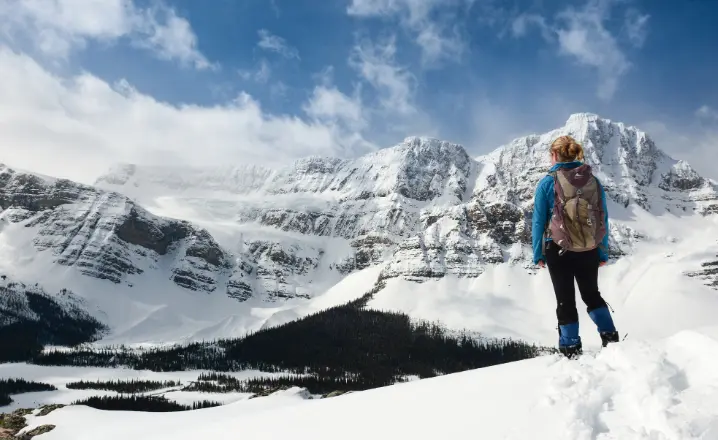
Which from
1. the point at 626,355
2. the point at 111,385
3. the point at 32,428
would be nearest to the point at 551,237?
the point at 626,355

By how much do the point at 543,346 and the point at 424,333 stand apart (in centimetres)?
4483

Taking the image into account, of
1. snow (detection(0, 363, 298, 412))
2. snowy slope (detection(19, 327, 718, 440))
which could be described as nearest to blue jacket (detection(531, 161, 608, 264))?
snowy slope (detection(19, 327, 718, 440))

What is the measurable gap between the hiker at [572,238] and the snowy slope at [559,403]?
0.69 metres

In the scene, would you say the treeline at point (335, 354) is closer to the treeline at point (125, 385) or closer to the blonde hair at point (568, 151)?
the treeline at point (125, 385)

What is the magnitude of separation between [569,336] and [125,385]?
5400 inches

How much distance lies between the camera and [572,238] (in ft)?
22.3

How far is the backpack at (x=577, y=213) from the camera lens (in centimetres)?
677

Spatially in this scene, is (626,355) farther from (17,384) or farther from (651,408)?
(17,384)

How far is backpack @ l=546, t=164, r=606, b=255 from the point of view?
677 centimetres

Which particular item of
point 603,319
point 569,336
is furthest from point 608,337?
point 569,336

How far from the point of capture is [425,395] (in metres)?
7.21

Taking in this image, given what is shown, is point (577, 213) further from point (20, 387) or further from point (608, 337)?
point (20, 387)

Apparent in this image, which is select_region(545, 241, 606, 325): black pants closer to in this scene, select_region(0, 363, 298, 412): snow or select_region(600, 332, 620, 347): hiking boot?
select_region(600, 332, 620, 347): hiking boot

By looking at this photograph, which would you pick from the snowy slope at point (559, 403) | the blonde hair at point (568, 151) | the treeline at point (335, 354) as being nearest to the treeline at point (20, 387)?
the treeline at point (335, 354)
